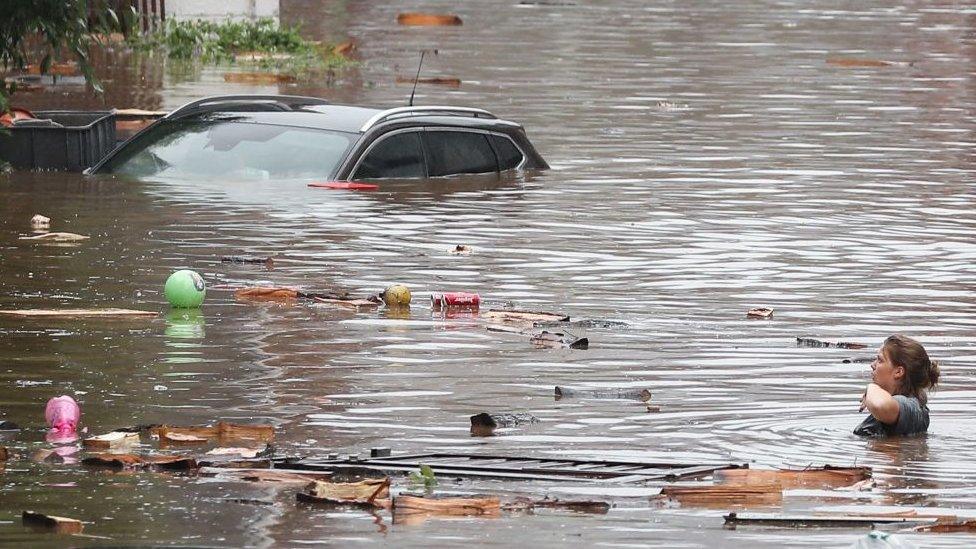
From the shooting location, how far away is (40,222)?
16422 millimetres

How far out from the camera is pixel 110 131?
65.9 feet

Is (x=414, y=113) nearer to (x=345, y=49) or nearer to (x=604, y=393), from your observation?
(x=604, y=393)

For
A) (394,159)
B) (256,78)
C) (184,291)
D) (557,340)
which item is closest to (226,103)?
(394,159)

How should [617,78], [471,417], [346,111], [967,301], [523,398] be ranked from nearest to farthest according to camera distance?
[471,417], [523,398], [967,301], [346,111], [617,78]

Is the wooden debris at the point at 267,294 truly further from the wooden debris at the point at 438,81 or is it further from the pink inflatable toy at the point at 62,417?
the wooden debris at the point at 438,81

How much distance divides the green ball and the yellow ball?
111cm

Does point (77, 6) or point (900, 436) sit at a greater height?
point (77, 6)

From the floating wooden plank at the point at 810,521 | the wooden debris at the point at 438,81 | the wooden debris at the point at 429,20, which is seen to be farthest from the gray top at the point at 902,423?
the wooden debris at the point at 429,20

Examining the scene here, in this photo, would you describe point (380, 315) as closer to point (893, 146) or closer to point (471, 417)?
point (471, 417)

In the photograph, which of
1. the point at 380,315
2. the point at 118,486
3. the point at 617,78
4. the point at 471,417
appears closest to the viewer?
the point at 118,486

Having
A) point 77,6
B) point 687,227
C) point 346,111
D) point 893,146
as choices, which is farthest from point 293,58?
point 77,6

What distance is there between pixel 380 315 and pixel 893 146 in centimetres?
1214

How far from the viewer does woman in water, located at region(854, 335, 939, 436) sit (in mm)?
9750

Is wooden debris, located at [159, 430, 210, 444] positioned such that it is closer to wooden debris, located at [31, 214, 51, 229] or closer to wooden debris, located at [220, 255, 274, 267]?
wooden debris, located at [220, 255, 274, 267]
